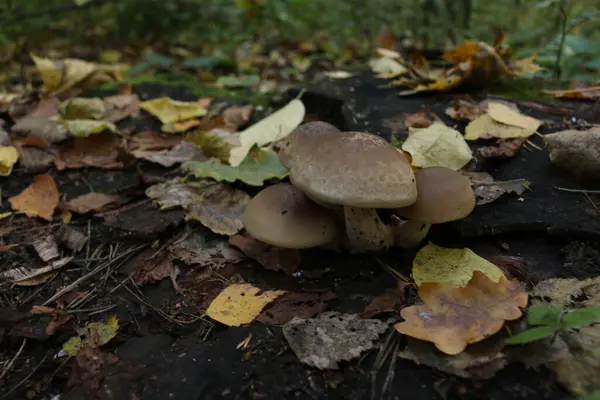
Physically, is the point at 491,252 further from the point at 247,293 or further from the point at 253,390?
the point at 253,390

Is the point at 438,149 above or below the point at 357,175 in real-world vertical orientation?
below

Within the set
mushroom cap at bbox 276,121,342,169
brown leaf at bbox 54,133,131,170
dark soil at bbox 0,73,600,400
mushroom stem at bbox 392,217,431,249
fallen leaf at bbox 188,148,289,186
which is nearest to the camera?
dark soil at bbox 0,73,600,400

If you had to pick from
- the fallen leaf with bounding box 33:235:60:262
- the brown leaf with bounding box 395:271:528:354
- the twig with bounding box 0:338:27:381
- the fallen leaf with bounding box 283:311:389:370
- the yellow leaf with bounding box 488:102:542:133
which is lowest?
the fallen leaf with bounding box 33:235:60:262

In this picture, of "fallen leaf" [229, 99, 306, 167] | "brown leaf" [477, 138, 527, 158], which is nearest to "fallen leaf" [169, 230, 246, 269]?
"fallen leaf" [229, 99, 306, 167]

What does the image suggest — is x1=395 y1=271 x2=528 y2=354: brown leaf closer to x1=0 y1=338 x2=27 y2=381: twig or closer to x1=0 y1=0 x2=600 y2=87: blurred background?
x1=0 y1=338 x2=27 y2=381: twig

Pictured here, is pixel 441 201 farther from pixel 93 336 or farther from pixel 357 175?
pixel 93 336

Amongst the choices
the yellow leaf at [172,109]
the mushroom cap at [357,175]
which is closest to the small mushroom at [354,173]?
the mushroom cap at [357,175]

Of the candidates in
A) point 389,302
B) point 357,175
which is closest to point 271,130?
point 357,175
